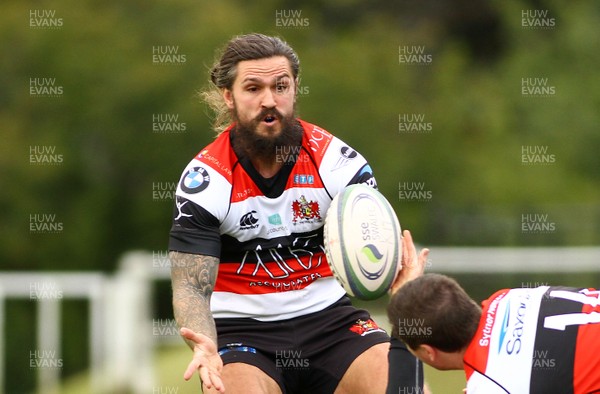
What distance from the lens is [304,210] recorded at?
665 cm

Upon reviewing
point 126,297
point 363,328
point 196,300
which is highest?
point 196,300

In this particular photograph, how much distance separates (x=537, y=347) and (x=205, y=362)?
1.68 metres

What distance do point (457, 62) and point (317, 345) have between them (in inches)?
833

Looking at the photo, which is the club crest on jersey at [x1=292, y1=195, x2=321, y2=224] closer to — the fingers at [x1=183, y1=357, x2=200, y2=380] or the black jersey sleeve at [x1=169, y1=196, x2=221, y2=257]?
the black jersey sleeve at [x1=169, y1=196, x2=221, y2=257]

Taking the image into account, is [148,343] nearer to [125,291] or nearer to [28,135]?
[125,291]

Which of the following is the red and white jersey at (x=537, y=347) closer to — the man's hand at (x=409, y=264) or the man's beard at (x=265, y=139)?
the man's hand at (x=409, y=264)

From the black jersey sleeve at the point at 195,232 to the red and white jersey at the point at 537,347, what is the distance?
168 centimetres

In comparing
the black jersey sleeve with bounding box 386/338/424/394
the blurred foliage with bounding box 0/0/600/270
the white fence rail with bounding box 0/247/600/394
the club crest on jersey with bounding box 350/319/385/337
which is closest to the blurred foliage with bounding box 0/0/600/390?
the blurred foliage with bounding box 0/0/600/270

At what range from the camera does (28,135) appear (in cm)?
2419

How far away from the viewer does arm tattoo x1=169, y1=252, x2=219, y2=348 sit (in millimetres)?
6289

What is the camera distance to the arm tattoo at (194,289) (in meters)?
6.29

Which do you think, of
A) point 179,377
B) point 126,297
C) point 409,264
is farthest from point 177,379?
point 409,264

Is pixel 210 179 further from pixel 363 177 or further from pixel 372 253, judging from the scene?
pixel 372 253

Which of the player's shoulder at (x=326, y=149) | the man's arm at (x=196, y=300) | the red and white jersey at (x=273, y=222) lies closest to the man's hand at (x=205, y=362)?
the man's arm at (x=196, y=300)
